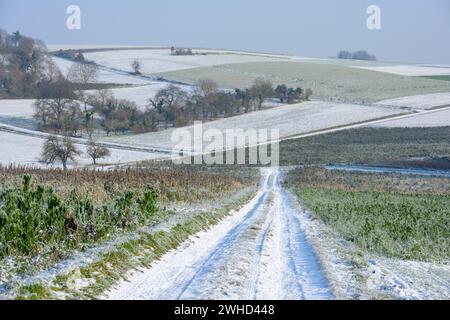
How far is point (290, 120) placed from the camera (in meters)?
97.9

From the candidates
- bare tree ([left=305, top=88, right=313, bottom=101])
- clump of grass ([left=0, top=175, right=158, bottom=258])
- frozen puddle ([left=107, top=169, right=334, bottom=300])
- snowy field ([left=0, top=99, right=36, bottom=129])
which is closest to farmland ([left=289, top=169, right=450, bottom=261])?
frozen puddle ([left=107, top=169, right=334, bottom=300])

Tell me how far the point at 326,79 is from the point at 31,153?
79.2m

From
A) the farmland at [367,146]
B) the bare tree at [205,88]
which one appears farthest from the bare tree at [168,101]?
the farmland at [367,146]

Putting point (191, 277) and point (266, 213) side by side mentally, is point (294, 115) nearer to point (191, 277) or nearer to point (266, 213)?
point (266, 213)

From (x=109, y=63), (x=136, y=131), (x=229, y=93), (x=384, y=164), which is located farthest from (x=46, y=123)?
(x=109, y=63)

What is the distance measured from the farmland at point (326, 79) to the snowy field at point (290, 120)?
356 inches

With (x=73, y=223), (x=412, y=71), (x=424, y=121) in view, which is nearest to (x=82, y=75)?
(x=424, y=121)

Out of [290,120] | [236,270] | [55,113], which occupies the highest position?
[55,113]

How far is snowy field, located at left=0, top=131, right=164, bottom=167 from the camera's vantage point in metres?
69.4

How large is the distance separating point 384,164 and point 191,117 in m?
48.6

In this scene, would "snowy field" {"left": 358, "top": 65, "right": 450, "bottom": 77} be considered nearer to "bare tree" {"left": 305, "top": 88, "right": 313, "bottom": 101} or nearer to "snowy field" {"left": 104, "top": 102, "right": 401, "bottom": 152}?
"bare tree" {"left": 305, "top": 88, "right": 313, "bottom": 101}

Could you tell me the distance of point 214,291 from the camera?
923 centimetres

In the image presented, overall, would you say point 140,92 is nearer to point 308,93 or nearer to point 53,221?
point 308,93

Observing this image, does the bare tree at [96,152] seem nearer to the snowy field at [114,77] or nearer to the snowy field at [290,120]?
the snowy field at [290,120]
